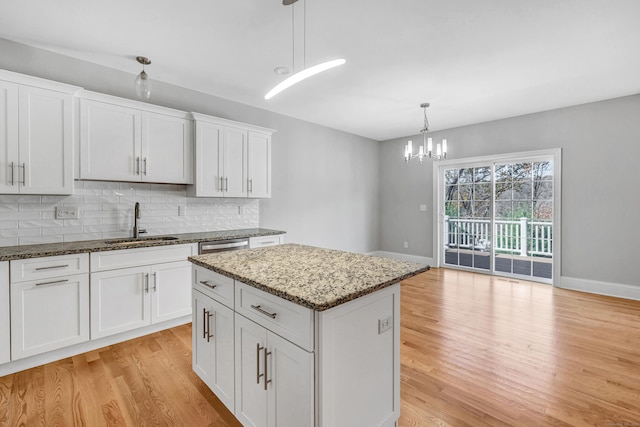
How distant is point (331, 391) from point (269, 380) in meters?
0.34

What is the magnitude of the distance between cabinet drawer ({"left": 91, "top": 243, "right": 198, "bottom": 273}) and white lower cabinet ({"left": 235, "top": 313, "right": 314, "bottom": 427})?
1.63 metres

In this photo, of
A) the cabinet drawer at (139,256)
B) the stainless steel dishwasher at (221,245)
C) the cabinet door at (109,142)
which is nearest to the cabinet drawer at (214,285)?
the cabinet drawer at (139,256)

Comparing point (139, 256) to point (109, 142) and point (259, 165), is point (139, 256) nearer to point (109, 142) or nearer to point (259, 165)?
point (109, 142)

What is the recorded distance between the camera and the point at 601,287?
4.00m

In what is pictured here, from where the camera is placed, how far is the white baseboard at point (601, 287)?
12.5 ft

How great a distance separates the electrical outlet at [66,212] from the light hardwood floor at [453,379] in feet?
4.14

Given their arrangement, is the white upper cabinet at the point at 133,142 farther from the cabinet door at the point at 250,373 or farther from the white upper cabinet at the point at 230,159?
the cabinet door at the point at 250,373

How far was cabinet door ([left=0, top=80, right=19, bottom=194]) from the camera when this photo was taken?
2.27 m

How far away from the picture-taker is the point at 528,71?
311cm

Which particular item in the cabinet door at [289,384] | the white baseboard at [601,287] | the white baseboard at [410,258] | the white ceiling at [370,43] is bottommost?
the white baseboard at [601,287]

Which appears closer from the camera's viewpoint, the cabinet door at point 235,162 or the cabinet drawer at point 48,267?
the cabinet drawer at point 48,267

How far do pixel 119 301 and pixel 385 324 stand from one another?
2398mm

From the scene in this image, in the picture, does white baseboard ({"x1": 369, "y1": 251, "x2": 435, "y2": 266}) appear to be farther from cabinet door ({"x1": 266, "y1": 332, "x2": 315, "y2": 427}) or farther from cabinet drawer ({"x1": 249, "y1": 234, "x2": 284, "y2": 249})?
cabinet door ({"x1": 266, "y1": 332, "x2": 315, "y2": 427})

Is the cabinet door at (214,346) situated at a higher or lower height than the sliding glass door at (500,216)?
lower
